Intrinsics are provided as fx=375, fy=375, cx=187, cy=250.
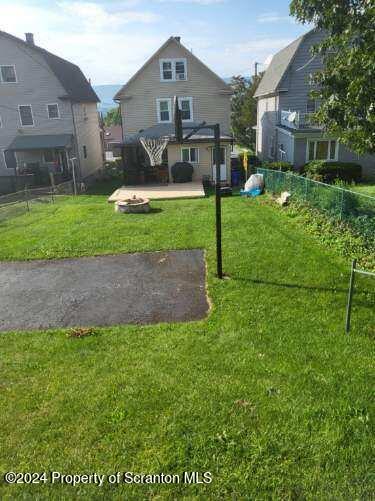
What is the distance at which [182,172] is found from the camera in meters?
23.2

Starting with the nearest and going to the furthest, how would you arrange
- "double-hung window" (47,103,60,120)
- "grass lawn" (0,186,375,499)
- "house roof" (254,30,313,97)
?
1. "grass lawn" (0,186,375,499)
2. "house roof" (254,30,313,97)
3. "double-hung window" (47,103,60,120)

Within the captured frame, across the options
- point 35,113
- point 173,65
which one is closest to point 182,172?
point 173,65

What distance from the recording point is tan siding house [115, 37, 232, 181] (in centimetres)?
2616

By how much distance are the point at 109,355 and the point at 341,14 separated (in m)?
7.76

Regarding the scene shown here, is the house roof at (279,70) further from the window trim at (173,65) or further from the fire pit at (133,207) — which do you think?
the fire pit at (133,207)

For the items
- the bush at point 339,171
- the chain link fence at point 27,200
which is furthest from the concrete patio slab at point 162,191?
the bush at point 339,171

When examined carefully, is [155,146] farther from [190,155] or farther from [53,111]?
[53,111]

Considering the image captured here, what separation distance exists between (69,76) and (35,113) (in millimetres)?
5458

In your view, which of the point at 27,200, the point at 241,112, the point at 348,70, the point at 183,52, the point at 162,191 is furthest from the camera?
the point at 241,112

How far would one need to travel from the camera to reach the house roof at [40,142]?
26516 millimetres

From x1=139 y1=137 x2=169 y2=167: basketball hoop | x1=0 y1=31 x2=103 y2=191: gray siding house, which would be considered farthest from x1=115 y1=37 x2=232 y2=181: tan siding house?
x1=0 y1=31 x2=103 y2=191: gray siding house

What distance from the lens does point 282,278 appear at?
329 inches

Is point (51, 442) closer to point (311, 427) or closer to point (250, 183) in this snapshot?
point (311, 427)

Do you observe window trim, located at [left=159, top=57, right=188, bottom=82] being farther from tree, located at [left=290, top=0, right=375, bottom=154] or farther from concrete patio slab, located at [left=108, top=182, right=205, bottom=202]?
tree, located at [left=290, top=0, right=375, bottom=154]
